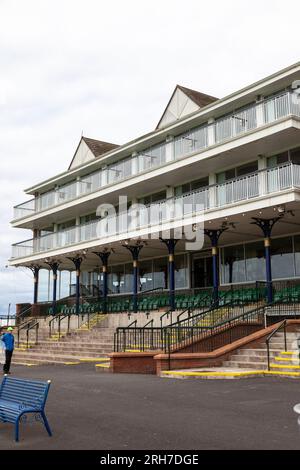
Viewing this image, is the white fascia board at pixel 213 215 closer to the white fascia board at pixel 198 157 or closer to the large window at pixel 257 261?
the white fascia board at pixel 198 157

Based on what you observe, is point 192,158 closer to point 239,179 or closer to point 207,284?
point 239,179

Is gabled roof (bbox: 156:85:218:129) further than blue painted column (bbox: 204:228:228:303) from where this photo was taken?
Yes

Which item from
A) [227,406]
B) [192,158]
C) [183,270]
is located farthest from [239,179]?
[227,406]

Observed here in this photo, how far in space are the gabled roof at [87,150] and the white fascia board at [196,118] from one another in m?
2.28

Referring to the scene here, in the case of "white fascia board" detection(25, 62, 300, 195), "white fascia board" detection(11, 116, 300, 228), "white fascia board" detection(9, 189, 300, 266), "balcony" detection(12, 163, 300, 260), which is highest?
"white fascia board" detection(25, 62, 300, 195)

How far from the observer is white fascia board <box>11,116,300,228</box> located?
71.9 ft

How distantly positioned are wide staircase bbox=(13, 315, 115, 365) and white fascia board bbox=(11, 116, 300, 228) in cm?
773

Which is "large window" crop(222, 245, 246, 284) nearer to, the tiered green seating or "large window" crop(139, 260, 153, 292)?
the tiered green seating

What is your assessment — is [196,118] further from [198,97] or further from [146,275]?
[146,275]

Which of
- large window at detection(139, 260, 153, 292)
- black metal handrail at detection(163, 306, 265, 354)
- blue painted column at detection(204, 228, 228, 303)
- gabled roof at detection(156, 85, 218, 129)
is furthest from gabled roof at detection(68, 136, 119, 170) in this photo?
black metal handrail at detection(163, 306, 265, 354)

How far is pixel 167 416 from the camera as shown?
9312mm

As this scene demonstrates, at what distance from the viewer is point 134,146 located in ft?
107

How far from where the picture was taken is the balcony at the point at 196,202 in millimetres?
21609

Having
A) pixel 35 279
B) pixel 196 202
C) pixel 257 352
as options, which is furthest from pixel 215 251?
pixel 35 279
